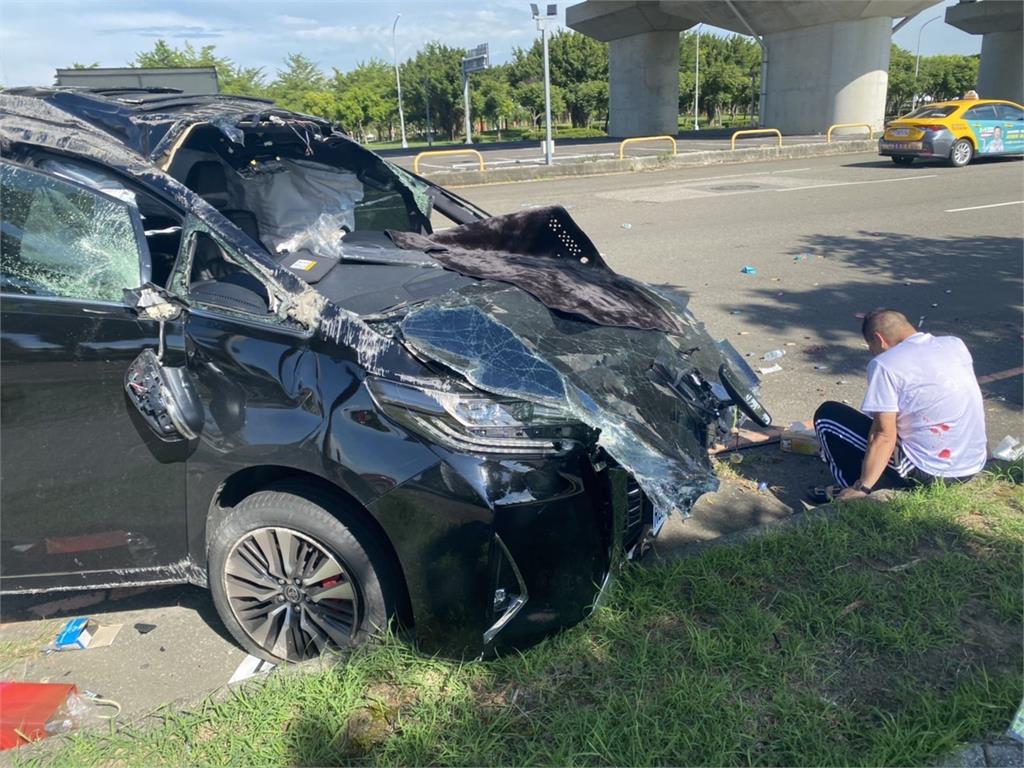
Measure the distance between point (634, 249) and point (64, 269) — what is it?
7.84 meters

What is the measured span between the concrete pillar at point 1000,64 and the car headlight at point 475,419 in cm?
4409

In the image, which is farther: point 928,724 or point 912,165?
point 912,165

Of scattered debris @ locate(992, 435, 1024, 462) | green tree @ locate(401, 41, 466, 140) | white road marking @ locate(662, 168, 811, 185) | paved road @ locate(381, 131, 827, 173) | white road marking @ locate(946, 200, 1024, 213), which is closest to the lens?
scattered debris @ locate(992, 435, 1024, 462)

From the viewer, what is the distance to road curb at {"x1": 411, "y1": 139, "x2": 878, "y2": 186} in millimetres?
18984

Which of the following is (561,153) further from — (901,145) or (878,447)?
(878,447)

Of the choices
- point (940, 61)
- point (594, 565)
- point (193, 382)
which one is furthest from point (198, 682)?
point (940, 61)

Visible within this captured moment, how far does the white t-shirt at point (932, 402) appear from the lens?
362cm

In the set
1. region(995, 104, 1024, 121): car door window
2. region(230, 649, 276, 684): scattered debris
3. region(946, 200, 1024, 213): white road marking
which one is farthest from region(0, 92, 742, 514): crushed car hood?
region(995, 104, 1024, 121): car door window

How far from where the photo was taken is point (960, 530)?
134 inches

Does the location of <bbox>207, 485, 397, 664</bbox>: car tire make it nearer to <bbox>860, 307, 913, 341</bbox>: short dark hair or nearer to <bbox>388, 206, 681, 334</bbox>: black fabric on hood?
<bbox>388, 206, 681, 334</bbox>: black fabric on hood

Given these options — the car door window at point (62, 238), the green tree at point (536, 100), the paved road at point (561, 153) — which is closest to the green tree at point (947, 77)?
the green tree at point (536, 100)

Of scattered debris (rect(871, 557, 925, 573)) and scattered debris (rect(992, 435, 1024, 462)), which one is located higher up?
scattered debris (rect(871, 557, 925, 573))

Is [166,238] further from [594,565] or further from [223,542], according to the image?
[594,565]

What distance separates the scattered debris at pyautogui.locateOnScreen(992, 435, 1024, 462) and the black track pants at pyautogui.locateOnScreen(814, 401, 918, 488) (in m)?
0.76
